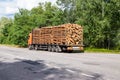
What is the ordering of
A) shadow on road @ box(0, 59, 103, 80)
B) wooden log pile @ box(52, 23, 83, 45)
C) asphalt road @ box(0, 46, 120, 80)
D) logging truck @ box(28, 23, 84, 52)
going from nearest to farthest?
shadow on road @ box(0, 59, 103, 80), asphalt road @ box(0, 46, 120, 80), logging truck @ box(28, 23, 84, 52), wooden log pile @ box(52, 23, 83, 45)

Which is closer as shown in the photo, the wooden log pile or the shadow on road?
the shadow on road

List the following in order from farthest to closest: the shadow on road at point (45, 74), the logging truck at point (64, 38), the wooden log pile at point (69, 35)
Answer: the wooden log pile at point (69, 35) < the logging truck at point (64, 38) < the shadow on road at point (45, 74)

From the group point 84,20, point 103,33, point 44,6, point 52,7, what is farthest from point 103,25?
point 44,6

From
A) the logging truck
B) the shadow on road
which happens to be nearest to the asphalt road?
the shadow on road

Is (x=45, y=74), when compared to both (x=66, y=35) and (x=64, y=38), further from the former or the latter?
(x=64, y=38)

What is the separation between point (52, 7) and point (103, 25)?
96.2 ft

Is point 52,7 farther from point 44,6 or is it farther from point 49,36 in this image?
point 49,36

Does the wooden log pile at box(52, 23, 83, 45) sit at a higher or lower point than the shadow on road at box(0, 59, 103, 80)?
higher

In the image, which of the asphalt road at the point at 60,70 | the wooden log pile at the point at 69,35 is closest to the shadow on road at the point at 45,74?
the asphalt road at the point at 60,70

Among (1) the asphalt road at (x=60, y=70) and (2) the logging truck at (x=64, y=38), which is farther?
(2) the logging truck at (x=64, y=38)

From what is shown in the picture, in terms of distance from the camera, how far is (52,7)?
249 feet

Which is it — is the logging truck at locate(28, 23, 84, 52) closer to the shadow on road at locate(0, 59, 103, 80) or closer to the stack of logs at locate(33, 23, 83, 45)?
the stack of logs at locate(33, 23, 83, 45)

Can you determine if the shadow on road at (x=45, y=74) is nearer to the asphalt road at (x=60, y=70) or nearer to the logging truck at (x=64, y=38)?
the asphalt road at (x=60, y=70)

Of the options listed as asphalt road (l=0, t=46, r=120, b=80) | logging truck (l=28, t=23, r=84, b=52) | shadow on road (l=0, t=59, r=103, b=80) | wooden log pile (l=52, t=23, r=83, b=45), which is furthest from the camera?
wooden log pile (l=52, t=23, r=83, b=45)
